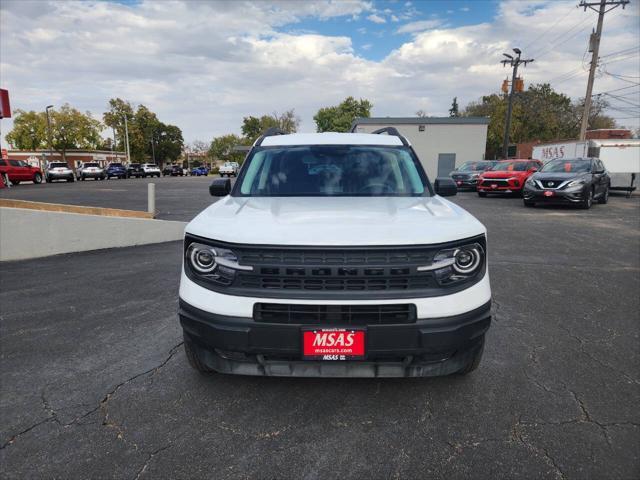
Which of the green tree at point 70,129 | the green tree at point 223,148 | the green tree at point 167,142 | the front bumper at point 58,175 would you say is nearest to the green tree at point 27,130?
the green tree at point 70,129

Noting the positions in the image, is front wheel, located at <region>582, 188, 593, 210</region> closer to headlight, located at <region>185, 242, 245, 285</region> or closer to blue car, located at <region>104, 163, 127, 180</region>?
headlight, located at <region>185, 242, 245, 285</region>

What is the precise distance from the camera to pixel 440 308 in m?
2.23

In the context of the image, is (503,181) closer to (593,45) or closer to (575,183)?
(575,183)

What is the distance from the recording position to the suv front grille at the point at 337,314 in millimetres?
2207

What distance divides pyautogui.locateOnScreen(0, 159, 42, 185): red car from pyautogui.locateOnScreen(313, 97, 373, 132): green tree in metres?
60.8

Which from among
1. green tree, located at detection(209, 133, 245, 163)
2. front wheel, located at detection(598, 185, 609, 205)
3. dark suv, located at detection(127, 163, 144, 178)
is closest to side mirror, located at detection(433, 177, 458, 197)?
front wheel, located at detection(598, 185, 609, 205)

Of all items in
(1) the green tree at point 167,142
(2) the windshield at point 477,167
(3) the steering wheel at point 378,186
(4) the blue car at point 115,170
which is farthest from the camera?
(1) the green tree at point 167,142

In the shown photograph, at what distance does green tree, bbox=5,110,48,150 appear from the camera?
6825 cm

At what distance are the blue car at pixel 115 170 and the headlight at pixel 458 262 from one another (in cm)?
4371

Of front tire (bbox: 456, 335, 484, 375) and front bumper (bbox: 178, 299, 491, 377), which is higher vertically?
front bumper (bbox: 178, 299, 491, 377)

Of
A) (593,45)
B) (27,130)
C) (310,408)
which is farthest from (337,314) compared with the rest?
(27,130)

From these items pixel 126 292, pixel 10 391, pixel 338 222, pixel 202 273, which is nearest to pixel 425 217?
pixel 338 222

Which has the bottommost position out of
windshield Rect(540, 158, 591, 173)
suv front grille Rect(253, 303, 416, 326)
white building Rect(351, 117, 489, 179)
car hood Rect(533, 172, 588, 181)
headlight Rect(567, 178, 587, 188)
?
suv front grille Rect(253, 303, 416, 326)

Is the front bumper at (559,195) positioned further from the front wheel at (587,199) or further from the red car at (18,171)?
the red car at (18,171)
